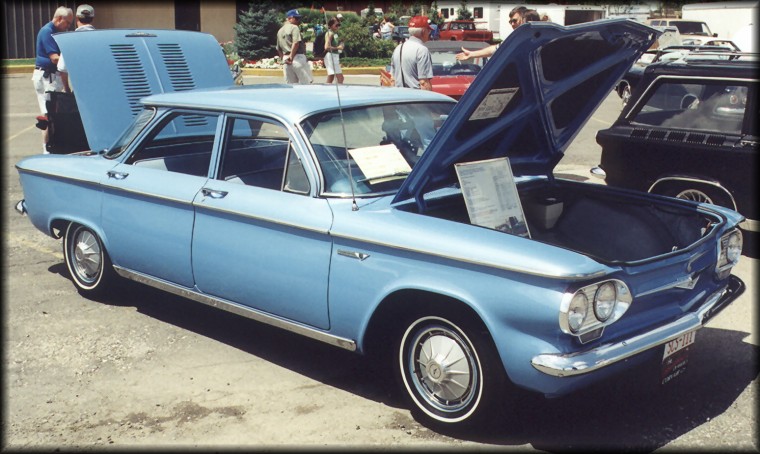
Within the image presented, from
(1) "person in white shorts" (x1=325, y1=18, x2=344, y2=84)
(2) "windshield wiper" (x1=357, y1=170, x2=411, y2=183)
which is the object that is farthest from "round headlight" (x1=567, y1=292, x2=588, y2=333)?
Answer: (1) "person in white shorts" (x1=325, y1=18, x2=344, y2=84)

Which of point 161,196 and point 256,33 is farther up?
point 256,33

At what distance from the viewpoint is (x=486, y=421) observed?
13.2 feet

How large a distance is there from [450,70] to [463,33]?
26.4m

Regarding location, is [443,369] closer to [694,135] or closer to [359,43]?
[694,135]

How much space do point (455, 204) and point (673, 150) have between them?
314 cm

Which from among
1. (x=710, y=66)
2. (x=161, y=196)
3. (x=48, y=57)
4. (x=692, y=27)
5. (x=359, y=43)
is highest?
(x=692, y=27)

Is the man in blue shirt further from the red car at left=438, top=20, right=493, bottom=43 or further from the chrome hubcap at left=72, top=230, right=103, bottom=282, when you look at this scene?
the red car at left=438, top=20, right=493, bottom=43

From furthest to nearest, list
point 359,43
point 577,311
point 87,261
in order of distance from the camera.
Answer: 1. point 359,43
2. point 87,261
3. point 577,311

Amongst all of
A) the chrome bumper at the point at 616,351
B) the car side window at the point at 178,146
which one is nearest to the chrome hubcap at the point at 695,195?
the chrome bumper at the point at 616,351

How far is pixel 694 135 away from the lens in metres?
7.14

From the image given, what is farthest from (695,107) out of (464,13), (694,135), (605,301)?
(464,13)

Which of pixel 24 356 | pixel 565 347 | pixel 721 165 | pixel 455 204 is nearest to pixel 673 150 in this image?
pixel 721 165

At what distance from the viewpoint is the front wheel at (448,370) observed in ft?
12.9

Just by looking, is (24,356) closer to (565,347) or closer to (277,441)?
(277,441)
